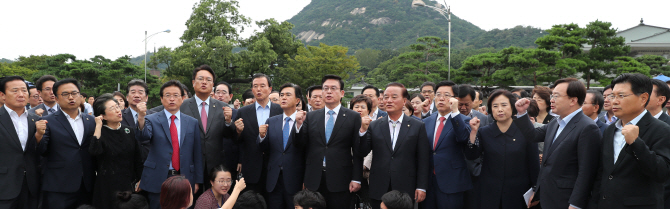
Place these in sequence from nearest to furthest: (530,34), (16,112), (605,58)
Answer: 1. (16,112)
2. (605,58)
3. (530,34)

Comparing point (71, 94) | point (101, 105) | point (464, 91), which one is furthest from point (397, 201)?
point (71, 94)

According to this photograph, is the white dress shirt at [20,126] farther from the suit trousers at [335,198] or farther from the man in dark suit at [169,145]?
the suit trousers at [335,198]

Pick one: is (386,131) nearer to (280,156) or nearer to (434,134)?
(434,134)

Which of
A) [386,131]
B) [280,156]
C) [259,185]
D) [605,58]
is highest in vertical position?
[605,58]

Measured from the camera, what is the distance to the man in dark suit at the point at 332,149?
4730 millimetres

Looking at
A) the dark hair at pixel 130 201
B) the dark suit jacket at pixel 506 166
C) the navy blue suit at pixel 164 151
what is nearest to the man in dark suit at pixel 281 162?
the navy blue suit at pixel 164 151

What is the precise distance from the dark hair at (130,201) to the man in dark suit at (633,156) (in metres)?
4.46

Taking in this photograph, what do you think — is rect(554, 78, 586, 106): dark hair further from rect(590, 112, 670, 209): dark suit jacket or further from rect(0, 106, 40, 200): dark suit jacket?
rect(0, 106, 40, 200): dark suit jacket

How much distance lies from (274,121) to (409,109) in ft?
8.35

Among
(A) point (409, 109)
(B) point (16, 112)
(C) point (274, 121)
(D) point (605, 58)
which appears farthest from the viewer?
(D) point (605, 58)

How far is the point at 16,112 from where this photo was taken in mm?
4676

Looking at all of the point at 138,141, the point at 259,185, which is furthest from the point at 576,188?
the point at 138,141

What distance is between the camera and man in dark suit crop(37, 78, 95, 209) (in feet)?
15.3

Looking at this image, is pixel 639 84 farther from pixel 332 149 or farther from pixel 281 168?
pixel 281 168
